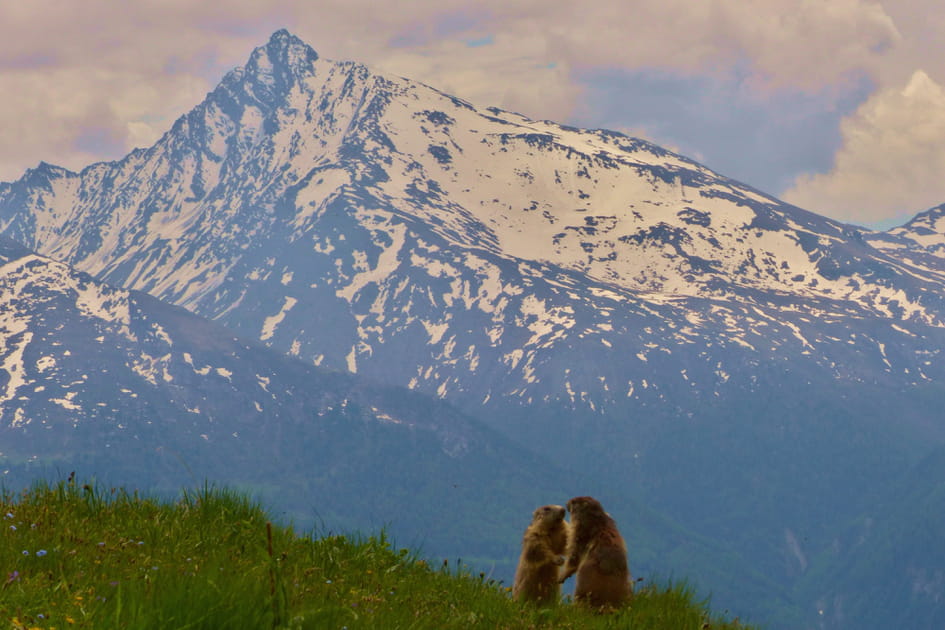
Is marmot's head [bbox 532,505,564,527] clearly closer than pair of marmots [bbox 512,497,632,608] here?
No

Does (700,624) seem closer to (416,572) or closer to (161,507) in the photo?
(416,572)

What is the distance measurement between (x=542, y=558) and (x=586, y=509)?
102 cm

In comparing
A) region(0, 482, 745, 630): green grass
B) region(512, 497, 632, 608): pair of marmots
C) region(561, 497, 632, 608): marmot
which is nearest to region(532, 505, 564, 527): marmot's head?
region(512, 497, 632, 608): pair of marmots

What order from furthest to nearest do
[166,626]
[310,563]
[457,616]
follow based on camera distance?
[310,563] < [457,616] < [166,626]

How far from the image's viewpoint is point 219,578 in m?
7.93

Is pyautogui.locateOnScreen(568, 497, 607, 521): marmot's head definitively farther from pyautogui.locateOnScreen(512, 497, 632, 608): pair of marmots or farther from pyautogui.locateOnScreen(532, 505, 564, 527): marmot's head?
pyautogui.locateOnScreen(532, 505, 564, 527): marmot's head

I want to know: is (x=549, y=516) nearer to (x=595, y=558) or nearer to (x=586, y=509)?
(x=586, y=509)

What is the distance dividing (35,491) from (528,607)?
5.67 m

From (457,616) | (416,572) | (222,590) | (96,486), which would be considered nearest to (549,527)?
(416,572)

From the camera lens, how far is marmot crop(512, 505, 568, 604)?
41.1ft

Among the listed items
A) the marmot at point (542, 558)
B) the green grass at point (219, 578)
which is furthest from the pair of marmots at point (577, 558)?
the green grass at point (219, 578)

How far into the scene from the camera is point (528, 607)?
10734mm

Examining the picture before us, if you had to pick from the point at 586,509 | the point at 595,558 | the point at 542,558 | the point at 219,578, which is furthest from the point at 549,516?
the point at 219,578

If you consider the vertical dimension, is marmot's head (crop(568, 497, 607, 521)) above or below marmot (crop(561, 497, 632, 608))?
above
